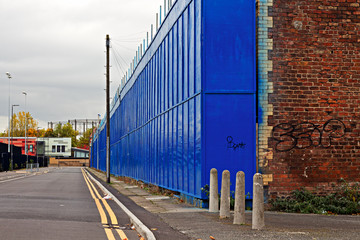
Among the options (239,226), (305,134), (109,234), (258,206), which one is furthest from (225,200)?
(305,134)

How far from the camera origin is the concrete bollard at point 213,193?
12422 millimetres

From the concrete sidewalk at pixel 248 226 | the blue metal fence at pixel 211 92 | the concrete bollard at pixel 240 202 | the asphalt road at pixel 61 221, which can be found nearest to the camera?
the concrete sidewalk at pixel 248 226

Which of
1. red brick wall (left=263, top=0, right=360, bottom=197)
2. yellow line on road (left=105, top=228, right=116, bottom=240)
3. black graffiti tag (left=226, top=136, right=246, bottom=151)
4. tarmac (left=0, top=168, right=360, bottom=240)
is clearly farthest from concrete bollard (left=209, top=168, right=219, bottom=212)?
yellow line on road (left=105, top=228, right=116, bottom=240)

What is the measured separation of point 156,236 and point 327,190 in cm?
657

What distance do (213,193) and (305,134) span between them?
132 inches

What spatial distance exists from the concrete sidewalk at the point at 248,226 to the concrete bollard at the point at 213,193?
0.97 ft

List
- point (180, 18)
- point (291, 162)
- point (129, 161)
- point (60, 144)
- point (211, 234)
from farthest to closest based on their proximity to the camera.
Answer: point (60, 144), point (129, 161), point (180, 18), point (291, 162), point (211, 234)

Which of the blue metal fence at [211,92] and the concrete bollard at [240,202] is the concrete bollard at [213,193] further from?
the concrete bollard at [240,202]

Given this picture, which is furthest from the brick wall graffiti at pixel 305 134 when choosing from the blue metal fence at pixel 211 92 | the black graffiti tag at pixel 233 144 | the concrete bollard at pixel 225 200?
the concrete bollard at pixel 225 200

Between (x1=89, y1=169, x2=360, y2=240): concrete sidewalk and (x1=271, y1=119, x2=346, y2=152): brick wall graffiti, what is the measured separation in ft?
7.08

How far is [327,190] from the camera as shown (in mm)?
14000

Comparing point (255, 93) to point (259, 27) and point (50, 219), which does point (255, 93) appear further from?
point (50, 219)

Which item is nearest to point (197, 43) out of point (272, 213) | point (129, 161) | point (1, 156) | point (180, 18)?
point (180, 18)

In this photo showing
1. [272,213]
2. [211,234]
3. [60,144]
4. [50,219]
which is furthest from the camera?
[60,144]
